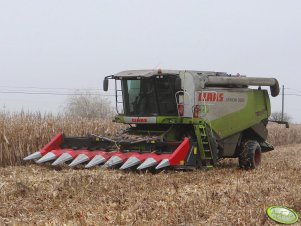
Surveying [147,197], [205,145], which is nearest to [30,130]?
[205,145]

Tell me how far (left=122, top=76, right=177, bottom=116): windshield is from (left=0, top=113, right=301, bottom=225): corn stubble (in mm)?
1748

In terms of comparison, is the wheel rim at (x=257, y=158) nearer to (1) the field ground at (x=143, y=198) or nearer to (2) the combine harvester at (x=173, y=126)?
(2) the combine harvester at (x=173, y=126)

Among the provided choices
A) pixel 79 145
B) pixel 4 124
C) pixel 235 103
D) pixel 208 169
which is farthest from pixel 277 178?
pixel 4 124

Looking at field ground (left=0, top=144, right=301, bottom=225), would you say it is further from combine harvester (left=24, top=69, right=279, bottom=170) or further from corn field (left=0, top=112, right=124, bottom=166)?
corn field (left=0, top=112, right=124, bottom=166)

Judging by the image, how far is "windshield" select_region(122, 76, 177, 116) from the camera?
36.2 ft

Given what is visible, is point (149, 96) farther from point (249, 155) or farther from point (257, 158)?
point (257, 158)

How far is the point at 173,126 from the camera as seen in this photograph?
36.5 feet

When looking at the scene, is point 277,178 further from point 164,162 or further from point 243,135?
point 243,135

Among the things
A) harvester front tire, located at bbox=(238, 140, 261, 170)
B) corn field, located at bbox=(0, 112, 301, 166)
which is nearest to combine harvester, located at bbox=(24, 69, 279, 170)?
harvester front tire, located at bbox=(238, 140, 261, 170)

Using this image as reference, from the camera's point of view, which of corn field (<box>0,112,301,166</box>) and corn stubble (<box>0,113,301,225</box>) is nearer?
corn stubble (<box>0,113,301,225</box>)

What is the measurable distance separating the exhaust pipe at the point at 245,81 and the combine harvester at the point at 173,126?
0.08ft

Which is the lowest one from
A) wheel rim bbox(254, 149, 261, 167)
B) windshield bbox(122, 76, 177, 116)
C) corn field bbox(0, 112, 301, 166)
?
wheel rim bbox(254, 149, 261, 167)

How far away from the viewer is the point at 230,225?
540 cm

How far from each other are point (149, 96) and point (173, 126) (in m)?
0.86
